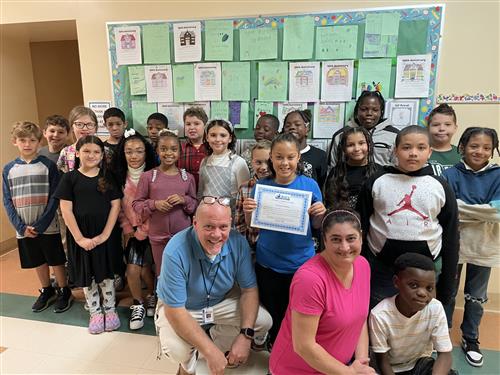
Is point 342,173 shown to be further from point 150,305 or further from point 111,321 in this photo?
point 111,321

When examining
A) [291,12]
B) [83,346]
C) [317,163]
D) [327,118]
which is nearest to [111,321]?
[83,346]

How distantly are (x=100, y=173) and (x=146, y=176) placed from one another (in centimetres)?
36

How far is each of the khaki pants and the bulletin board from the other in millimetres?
1668

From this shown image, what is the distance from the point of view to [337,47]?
279 centimetres

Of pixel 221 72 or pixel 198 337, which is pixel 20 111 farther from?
pixel 198 337

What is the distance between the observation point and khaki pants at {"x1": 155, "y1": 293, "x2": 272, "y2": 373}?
5.91ft

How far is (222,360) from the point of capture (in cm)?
167

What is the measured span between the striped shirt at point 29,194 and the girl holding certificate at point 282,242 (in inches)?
73.6

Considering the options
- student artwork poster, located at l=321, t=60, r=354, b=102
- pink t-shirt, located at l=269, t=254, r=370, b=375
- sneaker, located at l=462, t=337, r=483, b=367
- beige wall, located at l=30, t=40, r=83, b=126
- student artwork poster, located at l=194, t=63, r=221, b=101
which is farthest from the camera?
beige wall, located at l=30, t=40, r=83, b=126

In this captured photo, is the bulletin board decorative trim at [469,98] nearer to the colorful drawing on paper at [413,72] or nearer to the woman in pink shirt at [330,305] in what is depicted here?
the colorful drawing on paper at [413,72]

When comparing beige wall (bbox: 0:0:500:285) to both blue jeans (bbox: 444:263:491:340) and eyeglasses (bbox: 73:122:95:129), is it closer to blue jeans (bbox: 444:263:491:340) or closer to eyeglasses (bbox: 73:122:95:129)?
eyeglasses (bbox: 73:122:95:129)

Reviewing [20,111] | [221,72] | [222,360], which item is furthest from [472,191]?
[20,111]

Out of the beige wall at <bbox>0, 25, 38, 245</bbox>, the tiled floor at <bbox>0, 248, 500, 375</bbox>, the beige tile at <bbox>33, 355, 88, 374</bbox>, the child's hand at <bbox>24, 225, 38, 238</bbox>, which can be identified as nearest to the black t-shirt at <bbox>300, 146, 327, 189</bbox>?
the tiled floor at <bbox>0, 248, 500, 375</bbox>

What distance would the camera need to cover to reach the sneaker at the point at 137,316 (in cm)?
262
